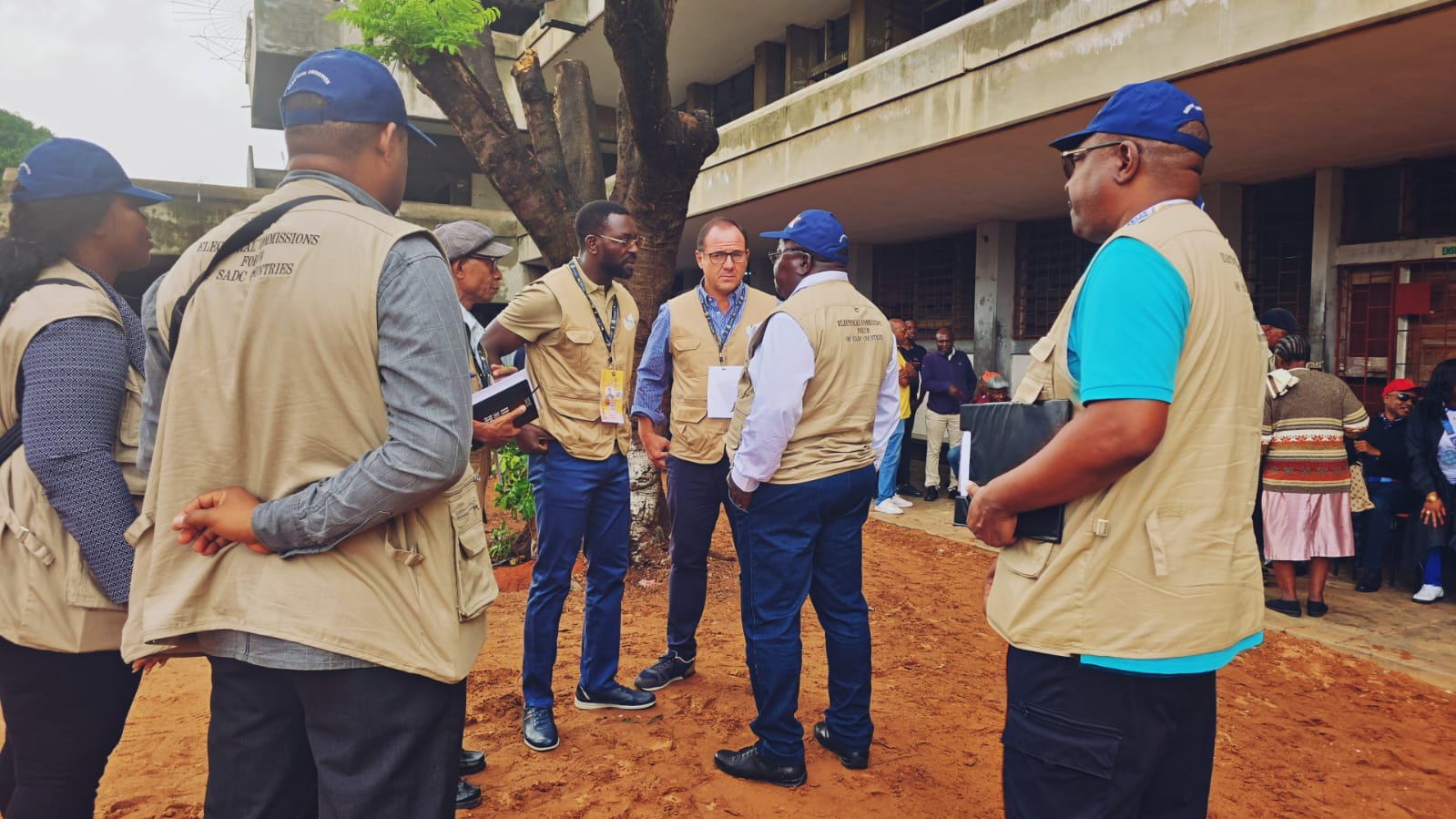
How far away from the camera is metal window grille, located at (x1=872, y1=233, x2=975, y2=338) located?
12.7m

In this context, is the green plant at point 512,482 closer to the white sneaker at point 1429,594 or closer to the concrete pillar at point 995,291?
the white sneaker at point 1429,594

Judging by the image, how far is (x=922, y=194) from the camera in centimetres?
1009

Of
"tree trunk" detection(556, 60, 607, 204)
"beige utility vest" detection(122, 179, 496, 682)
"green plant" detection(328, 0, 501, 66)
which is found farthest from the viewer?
"tree trunk" detection(556, 60, 607, 204)

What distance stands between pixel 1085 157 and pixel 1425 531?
6.29 metres

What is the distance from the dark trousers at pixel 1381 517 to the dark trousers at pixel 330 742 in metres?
7.29

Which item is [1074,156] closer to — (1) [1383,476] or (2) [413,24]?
(2) [413,24]

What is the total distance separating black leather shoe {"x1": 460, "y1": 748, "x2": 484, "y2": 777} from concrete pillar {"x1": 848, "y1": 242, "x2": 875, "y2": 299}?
11765 millimetres

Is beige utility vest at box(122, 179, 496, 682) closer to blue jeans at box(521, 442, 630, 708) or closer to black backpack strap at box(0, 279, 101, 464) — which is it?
black backpack strap at box(0, 279, 101, 464)

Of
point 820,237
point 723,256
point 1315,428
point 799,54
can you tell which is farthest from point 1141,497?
point 799,54

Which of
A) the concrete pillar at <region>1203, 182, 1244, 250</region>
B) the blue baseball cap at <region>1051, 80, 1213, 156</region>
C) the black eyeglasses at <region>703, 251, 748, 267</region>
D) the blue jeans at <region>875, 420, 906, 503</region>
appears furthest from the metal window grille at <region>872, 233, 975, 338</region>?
the blue baseball cap at <region>1051, 80, 1213, 156</region>

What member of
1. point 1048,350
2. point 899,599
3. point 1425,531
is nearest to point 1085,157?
point 1048,350

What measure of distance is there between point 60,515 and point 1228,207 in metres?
10.0

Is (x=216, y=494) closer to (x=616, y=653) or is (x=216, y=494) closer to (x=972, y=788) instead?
(x=616, y=653)

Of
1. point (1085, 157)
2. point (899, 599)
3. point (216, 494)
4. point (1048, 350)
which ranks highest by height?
point (1085, 157)
